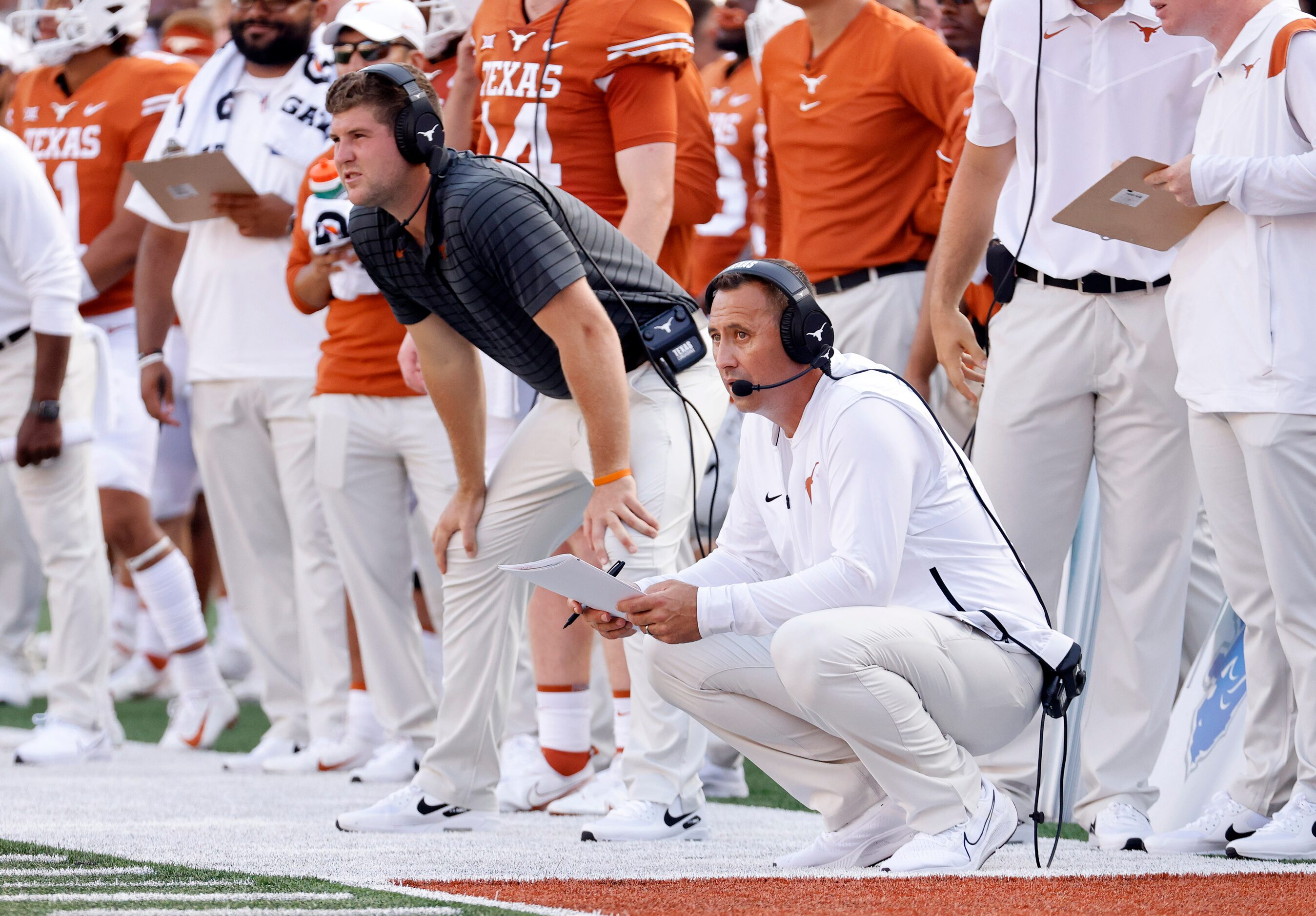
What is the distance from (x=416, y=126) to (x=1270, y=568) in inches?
82.1

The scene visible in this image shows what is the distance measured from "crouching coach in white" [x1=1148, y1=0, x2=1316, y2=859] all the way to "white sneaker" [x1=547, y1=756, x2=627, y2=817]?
1.52 meters

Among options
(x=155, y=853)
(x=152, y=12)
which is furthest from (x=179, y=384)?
(x=152, y=12)

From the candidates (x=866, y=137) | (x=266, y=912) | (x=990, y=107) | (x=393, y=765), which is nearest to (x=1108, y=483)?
(x=990, y=107)

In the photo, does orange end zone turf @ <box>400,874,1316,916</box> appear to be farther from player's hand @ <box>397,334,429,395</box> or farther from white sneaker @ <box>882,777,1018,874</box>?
player's hand @ <box>397,334,429,395</box>

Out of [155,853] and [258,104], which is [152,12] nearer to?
[258,104]

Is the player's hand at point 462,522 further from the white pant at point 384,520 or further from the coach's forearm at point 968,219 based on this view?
the coach's forearm at point 968,219

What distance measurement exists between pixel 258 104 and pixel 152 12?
9619 mm

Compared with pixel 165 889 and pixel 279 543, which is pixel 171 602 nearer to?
pixel 279 543

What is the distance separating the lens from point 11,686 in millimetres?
7926

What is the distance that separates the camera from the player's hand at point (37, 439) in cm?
593

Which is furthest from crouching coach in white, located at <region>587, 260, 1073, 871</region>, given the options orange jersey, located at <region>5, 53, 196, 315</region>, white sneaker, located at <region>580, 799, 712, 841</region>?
orange jersey, located at <region>5, 53, 196, 315</region>

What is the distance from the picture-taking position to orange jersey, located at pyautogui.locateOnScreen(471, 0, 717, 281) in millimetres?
4914

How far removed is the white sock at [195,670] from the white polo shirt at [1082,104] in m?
3.78

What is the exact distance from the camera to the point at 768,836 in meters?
4.33
